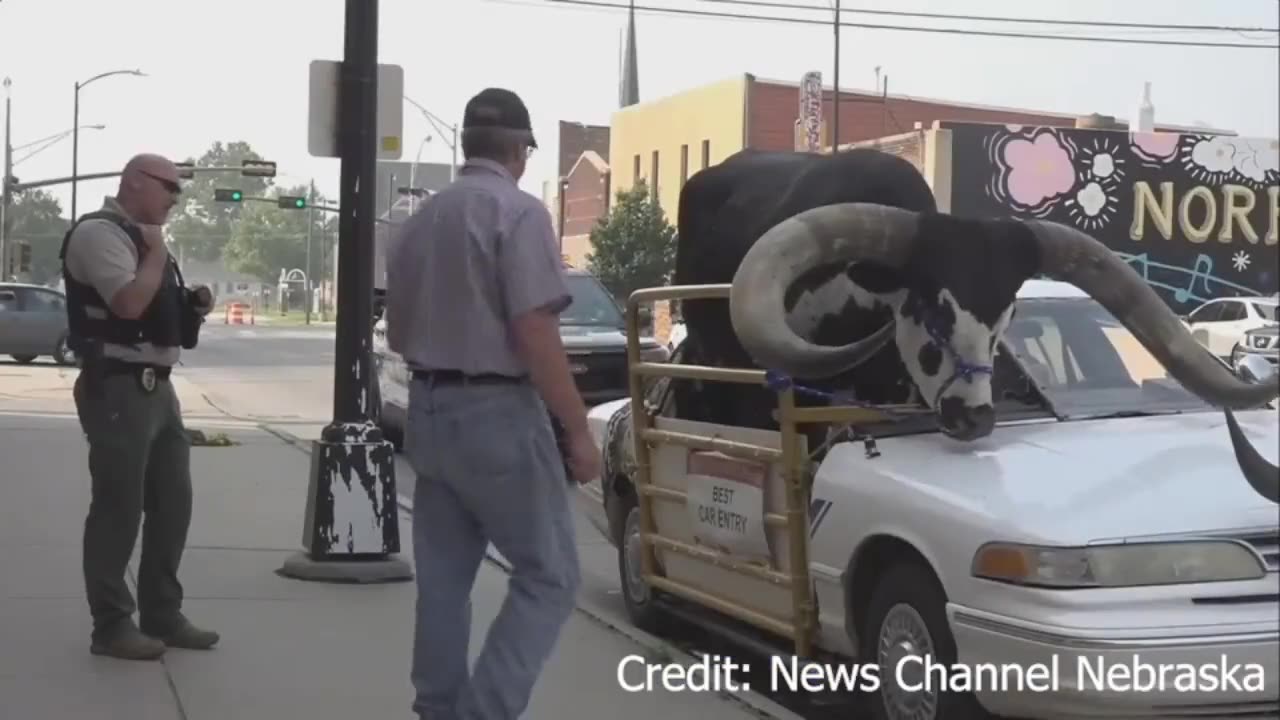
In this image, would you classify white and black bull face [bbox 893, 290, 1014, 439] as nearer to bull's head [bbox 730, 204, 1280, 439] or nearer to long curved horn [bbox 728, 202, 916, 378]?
bull's head [bbox 730, 204, 1280, 439]

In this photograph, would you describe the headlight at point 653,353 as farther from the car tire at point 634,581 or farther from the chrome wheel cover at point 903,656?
the chrome wheel cover at point 903,656

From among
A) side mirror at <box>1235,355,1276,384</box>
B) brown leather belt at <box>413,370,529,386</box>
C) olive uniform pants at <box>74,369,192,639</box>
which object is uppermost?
side mirror at <box>1235,355,1276,384</box>

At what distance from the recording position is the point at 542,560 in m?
4.96

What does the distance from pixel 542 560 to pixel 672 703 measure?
1.75 metres

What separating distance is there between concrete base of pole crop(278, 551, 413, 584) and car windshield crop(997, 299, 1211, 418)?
137 inches

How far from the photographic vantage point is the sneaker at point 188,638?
7020mm

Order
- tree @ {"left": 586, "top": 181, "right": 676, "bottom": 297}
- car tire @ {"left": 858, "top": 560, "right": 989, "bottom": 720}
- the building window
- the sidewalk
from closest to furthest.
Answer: car tire @ {"left": 858, "top": 560, "right": 989, "bottom": 720}
the sidewalk
tree @ {"left": 586, "top": 181, "right": 676, "bottom": 297}
the building window

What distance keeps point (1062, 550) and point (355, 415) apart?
4.75 meters

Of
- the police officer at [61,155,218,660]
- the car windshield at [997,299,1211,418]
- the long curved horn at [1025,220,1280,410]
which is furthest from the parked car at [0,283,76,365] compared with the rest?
the long curved horn at [1025,220,1280,410]

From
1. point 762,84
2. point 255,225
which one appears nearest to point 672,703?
point 762,84

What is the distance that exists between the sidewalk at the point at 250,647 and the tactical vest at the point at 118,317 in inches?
49.5

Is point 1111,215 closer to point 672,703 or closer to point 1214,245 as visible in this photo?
point 1214,245

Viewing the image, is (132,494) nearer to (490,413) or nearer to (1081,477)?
(490,413)

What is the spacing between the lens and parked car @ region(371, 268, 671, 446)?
16.5 metres
